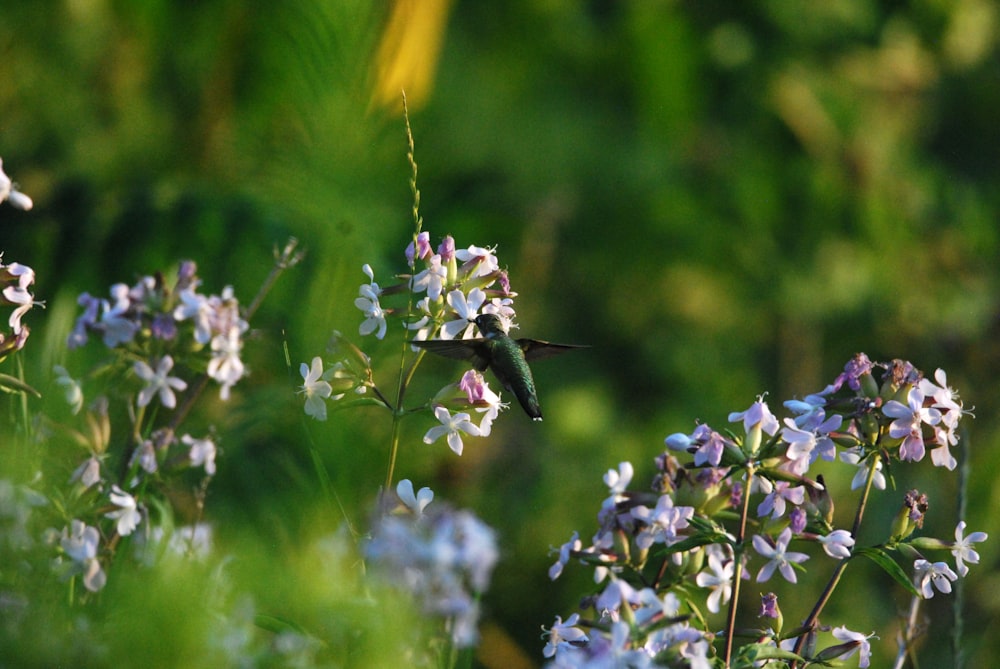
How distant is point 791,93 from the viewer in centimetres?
498

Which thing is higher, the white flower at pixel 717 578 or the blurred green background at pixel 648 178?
the white flower at pixel 717 578

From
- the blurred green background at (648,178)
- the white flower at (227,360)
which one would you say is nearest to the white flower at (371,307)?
the white flower at (227,360)

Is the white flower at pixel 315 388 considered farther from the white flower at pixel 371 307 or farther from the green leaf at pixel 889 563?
the green leaf at pixel 889 563

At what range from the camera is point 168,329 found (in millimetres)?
Result: 1259

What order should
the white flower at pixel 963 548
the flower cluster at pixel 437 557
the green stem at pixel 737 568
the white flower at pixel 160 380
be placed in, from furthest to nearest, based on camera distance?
the white flower at pixel 160 380 < the white flower at pixel 963 548 < the green stem at pixel 737 568 < the flower cluster at pixel 437 557

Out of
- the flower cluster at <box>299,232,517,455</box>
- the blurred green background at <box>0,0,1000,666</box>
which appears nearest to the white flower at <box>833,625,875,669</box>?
the flower cluster at <box>299,232,517,455</box>

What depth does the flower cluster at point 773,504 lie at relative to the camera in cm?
105

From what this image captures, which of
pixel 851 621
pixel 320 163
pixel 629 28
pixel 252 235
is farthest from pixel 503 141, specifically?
pixel 320 163

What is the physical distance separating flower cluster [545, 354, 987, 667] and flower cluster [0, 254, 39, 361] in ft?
1.70

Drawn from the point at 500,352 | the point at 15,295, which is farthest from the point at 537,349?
the point at 15,295

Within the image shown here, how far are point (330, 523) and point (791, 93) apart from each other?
4.23m

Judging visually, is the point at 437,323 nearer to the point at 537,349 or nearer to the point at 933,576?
the point at 537,349

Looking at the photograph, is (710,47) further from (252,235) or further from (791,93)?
(252,235)

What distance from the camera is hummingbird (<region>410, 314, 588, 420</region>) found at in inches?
A: 46.7
